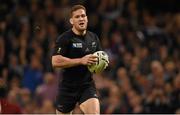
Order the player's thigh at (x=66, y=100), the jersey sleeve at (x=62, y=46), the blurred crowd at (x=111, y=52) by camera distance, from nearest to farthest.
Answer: the jersey sleeve at (x=62, y=46) → the player's thigh at (x=66, y=100) → the blurred crowd at (x=111, y=52)

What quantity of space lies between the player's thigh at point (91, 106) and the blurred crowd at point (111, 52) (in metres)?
4.37

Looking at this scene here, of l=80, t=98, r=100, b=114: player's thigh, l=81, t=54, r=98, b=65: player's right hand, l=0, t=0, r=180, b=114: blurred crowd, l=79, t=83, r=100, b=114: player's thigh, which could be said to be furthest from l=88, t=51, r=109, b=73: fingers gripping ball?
l=0, t=0, r=180, b=114: blurred crowd

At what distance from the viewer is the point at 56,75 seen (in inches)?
691

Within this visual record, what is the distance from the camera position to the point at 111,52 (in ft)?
59.6

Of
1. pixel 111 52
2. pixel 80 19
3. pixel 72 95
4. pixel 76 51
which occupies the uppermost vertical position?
pixel 80 19

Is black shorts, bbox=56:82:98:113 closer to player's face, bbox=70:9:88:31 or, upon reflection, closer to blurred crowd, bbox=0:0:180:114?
player's face, bbox=70:9:88:31

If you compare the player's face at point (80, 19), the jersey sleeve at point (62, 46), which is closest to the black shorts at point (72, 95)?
the jersey sleeve at point (62, 46)

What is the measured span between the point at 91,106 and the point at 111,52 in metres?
6.46

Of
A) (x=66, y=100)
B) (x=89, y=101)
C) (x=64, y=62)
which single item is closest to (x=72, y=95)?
(x=66, y=100)

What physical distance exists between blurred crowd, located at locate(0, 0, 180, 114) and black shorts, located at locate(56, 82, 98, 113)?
→ 410cm

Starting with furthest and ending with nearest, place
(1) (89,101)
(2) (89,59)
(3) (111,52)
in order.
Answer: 1. (3) (111,52)
2. (1) (89,101)
3. (2) (89,59)

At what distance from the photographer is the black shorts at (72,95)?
12.0 m

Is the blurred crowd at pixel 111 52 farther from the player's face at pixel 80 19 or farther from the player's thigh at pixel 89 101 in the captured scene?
the player's face at pixel 80 19

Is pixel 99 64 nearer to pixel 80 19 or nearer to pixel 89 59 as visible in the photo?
pixel 89 59
